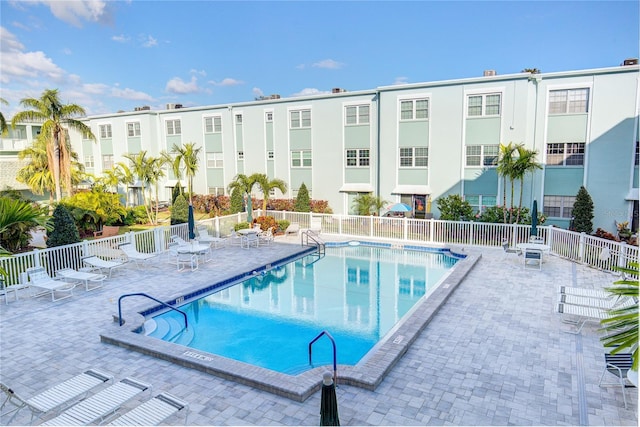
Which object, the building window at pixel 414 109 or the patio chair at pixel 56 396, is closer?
the patio chair at pixel 56 396

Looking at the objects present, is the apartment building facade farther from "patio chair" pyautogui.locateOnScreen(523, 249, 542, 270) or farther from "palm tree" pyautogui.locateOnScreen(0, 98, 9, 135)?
"palm tree" pyautogui.locateOnScreen(0, 98, 9, 135)

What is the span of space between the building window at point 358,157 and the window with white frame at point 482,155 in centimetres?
591

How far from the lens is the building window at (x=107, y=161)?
34.0 metres

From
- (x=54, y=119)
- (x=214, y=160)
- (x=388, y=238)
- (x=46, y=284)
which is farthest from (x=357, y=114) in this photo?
(x=46, y=284)

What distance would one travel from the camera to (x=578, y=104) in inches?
798

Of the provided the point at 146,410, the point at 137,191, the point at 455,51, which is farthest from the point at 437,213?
the point at 137,191

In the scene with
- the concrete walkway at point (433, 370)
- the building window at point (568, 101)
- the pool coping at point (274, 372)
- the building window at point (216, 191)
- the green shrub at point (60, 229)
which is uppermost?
the building window at point (568, 101)

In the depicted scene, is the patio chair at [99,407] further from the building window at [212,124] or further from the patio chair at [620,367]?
the building window at [212,124]

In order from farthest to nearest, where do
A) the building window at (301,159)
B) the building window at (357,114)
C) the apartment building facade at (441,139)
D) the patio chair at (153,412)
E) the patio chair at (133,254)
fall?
the building window at (301,159), the building window at (357,114), the apartment building facade at (441,139), the patio chair at (133,254), the patio chair at (153,412)

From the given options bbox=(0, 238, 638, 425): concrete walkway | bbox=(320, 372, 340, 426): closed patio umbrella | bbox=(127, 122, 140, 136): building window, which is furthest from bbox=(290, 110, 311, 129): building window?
bbox=(320, 372, 340, 426): closed patio umbrella

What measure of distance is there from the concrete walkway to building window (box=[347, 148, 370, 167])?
581 inches

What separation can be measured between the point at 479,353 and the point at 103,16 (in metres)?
16.0

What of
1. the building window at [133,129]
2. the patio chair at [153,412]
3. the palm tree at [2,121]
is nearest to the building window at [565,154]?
Answer: the patio chair at [153,412]

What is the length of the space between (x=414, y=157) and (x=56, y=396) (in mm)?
20839
